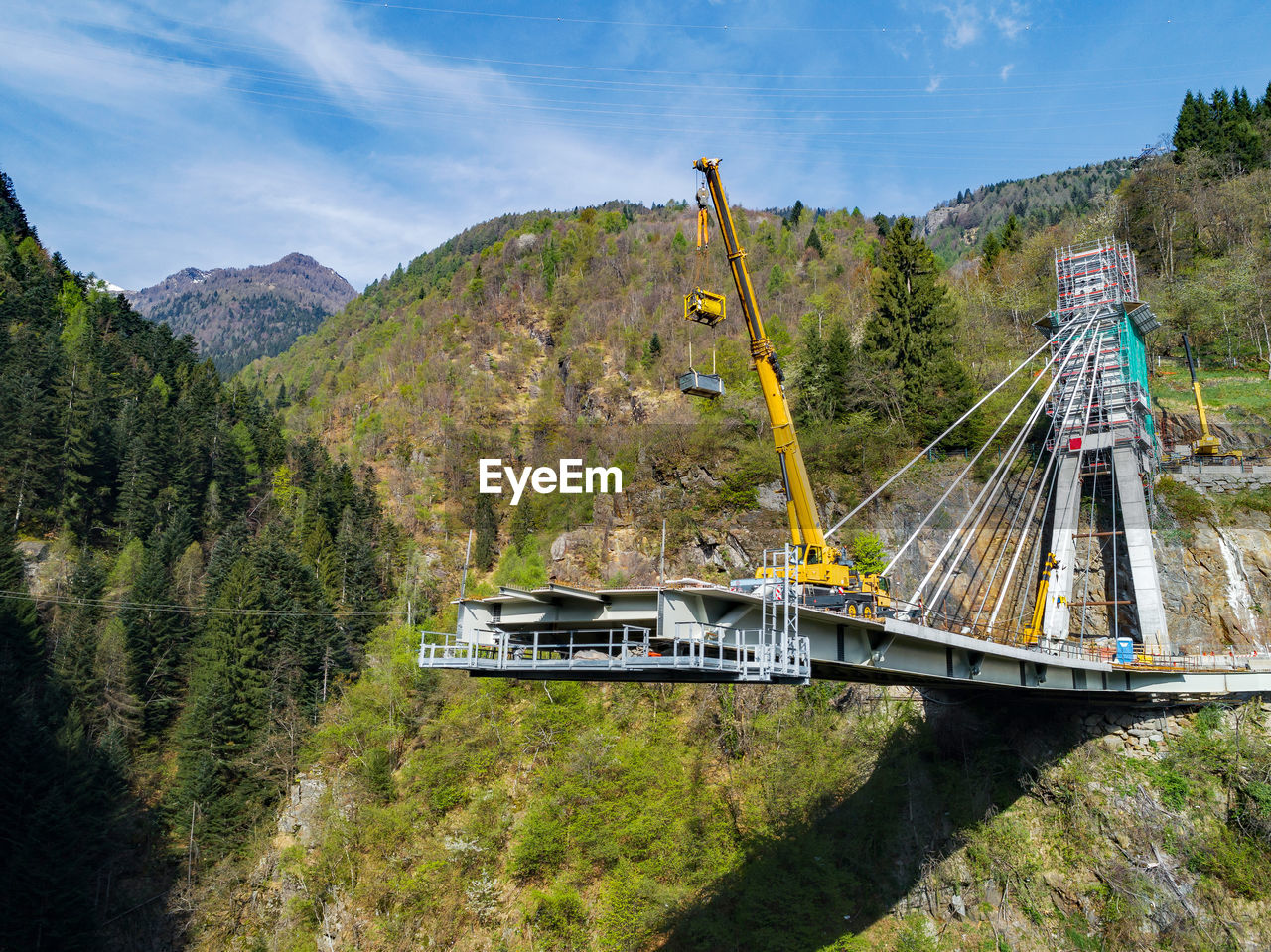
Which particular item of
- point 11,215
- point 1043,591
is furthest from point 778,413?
point 11,215

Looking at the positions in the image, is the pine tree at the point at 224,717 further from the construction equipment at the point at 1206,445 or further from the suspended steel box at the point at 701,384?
the construction equipment at the point at 1206,445

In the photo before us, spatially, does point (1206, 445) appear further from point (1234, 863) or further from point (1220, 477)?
point (1234, 863)

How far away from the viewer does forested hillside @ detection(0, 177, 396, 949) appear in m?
41.1

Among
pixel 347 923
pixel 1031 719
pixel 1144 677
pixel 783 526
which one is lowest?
pixel 347 923

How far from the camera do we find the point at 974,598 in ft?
115

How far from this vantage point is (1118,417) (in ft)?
108

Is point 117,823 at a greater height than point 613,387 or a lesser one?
lesser

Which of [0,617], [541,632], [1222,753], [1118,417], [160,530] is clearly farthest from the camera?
[160,530]

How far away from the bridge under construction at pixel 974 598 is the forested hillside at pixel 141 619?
521 inches

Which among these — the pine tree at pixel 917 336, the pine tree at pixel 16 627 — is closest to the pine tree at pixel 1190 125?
the pine tree at pixel 917 336

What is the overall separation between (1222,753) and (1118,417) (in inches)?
567

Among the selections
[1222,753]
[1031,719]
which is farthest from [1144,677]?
[1031,719]

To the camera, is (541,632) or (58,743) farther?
(58,743)

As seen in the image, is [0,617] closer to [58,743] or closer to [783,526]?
[58,743]
